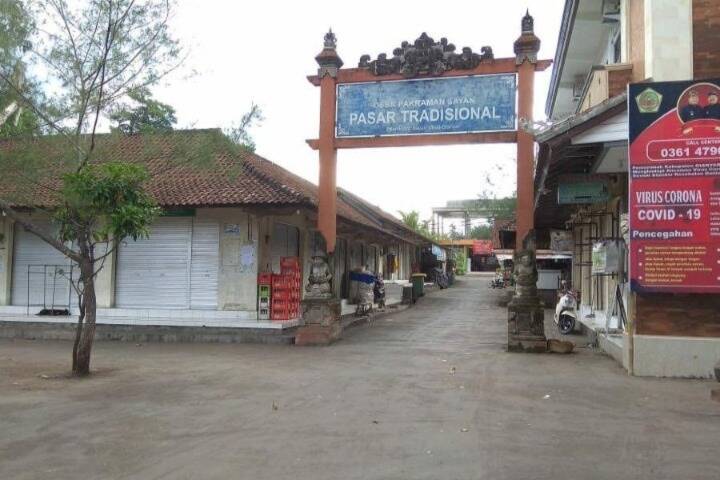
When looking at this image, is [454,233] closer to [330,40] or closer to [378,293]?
[378,293]

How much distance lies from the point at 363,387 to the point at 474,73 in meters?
6.85

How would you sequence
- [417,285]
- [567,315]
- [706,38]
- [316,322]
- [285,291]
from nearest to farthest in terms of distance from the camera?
[706,38] → [316,322] → [285,291] → [567,315] → [417,285]

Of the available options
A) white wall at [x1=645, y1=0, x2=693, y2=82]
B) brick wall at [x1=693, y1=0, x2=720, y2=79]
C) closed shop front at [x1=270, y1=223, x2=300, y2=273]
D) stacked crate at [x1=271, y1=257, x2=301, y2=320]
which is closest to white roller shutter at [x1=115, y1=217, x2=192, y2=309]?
closed shop front at [x1=270, y1=223, x2=300, y2=273]

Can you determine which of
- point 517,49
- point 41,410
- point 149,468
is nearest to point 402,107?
point 517,49

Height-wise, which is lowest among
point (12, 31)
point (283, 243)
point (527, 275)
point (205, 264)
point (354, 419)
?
point (354, 419)

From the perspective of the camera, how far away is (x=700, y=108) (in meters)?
8.52

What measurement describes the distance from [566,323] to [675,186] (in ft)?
21.0

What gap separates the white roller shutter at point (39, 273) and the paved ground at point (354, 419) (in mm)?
4706

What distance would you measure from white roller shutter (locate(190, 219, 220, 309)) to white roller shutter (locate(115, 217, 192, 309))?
0.49 feet

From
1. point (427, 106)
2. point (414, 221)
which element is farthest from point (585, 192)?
point (414, 221)

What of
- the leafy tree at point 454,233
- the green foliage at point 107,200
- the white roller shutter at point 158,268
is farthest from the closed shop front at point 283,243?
the leafy tree at point 454,233

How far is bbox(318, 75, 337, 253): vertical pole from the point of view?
12812mm

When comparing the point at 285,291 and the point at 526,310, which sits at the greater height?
the point at 285,291

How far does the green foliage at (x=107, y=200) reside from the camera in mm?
8438
